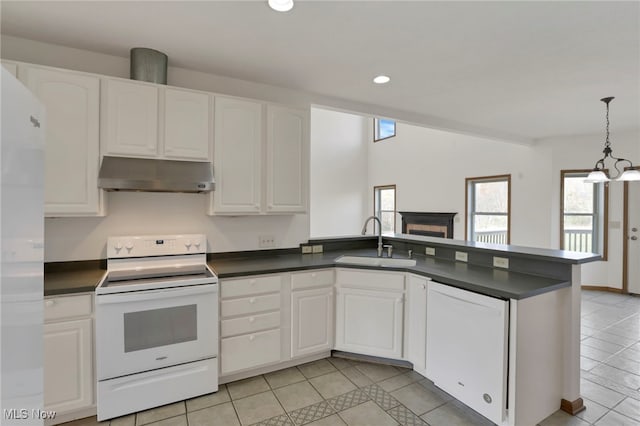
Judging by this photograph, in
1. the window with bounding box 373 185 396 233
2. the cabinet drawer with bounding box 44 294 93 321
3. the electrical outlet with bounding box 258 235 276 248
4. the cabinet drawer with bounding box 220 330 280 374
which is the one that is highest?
the window with bounding box 373 185 396 233

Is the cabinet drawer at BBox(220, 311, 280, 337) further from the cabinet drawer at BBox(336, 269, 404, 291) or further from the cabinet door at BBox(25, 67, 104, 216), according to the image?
the cabinet door at BBox(25, 67, 104, 216)

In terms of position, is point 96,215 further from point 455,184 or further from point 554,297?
point 455,184

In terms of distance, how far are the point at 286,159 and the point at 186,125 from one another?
2.96 feet

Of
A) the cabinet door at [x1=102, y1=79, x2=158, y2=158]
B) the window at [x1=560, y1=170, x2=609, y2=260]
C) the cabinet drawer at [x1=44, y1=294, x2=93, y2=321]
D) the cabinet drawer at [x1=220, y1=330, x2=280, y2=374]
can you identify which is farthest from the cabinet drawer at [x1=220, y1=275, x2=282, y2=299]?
the window at [x1=560, y1=170, x2=609, y2=260]

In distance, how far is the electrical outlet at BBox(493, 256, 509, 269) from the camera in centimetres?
254

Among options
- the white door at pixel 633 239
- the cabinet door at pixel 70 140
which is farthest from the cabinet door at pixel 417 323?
the white door at pixel 633 239

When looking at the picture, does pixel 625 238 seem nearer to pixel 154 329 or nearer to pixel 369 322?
pixel 369 322

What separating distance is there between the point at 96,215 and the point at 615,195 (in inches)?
281

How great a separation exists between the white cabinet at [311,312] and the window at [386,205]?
5.82 m

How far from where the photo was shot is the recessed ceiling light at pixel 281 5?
1.82 metres

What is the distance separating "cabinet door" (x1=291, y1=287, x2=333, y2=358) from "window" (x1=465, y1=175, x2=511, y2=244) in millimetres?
4667

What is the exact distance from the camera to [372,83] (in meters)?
3.08

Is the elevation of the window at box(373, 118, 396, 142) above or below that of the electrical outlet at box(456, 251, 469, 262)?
above

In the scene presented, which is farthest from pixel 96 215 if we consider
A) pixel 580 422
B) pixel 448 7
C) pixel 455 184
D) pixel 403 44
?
pixel 455 184
